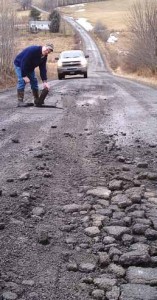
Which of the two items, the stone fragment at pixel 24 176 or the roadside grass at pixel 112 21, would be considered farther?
the roadside grass at pixel 112 21

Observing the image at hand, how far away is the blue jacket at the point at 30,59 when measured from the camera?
1136cm

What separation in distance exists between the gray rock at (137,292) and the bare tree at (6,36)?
2372 centimetres

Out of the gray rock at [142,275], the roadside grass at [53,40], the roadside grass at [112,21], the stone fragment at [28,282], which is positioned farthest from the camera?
the roadside grass at [53,40]

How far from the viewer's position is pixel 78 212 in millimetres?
4574

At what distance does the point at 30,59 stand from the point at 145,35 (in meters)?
25.9

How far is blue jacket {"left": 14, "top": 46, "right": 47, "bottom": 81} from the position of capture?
1136 cm

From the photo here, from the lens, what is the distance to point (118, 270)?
3477mm

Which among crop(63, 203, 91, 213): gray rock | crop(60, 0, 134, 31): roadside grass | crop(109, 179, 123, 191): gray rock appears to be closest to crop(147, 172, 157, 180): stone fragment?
crop(109, 179, 123, 191): gray rock

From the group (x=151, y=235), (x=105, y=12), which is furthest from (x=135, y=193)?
(x=105, y=12)

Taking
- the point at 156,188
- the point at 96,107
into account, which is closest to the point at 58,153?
the point at 156,188

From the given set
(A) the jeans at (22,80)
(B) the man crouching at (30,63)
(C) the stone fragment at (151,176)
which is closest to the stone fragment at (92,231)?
(C) the stone fragment at (151,176)

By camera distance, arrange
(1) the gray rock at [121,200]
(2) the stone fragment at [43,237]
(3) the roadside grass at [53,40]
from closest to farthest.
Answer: (2) the stone fragment at [43,237] < (1) the gray rock at [121,200] < (3) the roadside grass at [53,40]

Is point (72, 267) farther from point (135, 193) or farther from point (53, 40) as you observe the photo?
point (53, 40)

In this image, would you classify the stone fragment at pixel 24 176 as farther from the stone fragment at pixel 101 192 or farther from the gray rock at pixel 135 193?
the gray rock at pixel 135 193
